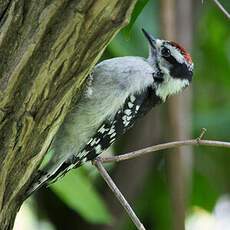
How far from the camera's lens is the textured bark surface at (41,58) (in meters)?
1.88

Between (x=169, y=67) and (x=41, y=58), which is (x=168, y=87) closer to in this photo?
(x=169, y=67)

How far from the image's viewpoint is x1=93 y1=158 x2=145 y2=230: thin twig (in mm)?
2232

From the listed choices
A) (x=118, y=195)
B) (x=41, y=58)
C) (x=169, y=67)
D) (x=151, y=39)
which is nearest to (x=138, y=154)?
(x=118, y=195)

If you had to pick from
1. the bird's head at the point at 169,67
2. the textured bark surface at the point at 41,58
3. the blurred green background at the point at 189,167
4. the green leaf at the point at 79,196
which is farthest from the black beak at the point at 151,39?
the textured bark surface at the point at 41,58

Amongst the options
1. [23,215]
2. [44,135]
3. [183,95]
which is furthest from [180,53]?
[23,215]

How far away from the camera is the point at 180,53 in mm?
3156

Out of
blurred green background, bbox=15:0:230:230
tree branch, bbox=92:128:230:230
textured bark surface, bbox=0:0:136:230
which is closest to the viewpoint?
textured bark surface, bbox=0:0:136:230

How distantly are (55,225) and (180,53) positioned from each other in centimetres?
174

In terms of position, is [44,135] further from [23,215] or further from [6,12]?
[23,215]

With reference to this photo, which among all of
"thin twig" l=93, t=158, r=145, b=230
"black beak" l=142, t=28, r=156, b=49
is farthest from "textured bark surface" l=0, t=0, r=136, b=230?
"black beak" l=142, t=28, r=156, b=49

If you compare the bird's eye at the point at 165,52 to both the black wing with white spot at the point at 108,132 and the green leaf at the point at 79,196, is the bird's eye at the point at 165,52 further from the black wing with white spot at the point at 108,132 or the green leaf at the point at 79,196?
the green leaf at the point at 79,196

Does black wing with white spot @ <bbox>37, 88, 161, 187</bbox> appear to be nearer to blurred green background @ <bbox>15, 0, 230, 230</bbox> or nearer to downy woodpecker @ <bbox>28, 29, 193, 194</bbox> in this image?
downy woodpecker @ <bbox>28, 29, 193, 194</bbox>

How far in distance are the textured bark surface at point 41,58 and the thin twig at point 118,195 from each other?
0.33 metres

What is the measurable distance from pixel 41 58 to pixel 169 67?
1341 millimetres
